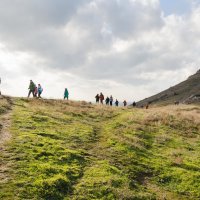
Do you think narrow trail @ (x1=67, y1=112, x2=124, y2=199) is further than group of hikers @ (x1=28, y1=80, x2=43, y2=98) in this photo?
No

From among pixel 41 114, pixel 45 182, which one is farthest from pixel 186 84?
pixel 45 182

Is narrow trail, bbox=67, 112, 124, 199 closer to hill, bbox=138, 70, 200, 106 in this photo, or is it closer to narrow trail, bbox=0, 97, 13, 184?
narrow trail, bbox=0, 97, 13, 184

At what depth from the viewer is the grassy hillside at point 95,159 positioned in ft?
78.3

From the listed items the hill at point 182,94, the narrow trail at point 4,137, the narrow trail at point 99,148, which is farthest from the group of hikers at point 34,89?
the hill at point 182,94

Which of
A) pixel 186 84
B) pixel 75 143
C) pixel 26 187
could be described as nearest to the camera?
pixel 26 187

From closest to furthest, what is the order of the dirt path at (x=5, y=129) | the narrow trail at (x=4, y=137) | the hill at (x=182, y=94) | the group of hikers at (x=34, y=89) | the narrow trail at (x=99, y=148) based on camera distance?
the narrow trail at (x=4, y=137) → the narrow trail at (x=99, y=148) → the dirt path at (x=5, y=129) → the group of hikers at (x=34, y=89) → the hill at (x=182, y=94)

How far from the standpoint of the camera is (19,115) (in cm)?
4394

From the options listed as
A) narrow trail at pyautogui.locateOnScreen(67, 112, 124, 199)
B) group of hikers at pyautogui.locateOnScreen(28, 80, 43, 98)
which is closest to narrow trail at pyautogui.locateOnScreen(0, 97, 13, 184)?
narrow trail at pyautogui.locateOnScreen(67, 112, 124, 199)

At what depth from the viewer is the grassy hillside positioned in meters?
23.9

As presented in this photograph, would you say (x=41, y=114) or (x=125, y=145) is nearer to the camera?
(x=125, y=145)

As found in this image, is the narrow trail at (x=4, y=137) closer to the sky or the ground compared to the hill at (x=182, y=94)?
closer to the ground

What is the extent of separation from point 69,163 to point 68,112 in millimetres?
24497

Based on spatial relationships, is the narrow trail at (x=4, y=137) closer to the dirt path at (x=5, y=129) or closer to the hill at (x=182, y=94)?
the dirt path at (x=5, y=129)

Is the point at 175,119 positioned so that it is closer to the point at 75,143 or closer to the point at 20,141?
the point at 75,143
